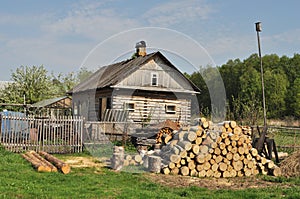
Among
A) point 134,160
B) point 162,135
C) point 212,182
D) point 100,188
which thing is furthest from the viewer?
point 162,135

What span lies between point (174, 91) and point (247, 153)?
12.4 meters

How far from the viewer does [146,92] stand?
23891 mm

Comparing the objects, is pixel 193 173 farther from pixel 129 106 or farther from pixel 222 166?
pixel 129 106

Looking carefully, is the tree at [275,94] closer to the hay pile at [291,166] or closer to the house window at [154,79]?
the house window at [154,79]

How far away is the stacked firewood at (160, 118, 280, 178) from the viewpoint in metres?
11.4

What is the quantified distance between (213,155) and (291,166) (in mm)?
2340

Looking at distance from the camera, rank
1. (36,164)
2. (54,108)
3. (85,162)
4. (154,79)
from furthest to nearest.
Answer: (54,108)
(154,79)
(85,162)
(36,164)

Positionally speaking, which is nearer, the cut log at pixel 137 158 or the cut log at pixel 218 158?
the cut log at pixel 218 158

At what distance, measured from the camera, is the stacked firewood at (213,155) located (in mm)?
11383

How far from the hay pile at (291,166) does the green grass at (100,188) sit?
79cm

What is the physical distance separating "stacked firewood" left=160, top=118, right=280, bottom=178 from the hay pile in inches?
8.5

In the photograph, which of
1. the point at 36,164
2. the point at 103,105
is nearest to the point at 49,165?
the point at 36,164

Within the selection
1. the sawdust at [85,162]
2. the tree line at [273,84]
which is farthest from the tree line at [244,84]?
the sawdust at [85,162]

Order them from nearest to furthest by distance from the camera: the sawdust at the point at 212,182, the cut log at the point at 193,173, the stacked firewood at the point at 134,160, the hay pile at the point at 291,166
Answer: the sawdust at the point at 212,182, the cut log at the point at 193,173, the hay pile at the point at 291,166, the stacked firewood at the point at 134,160
